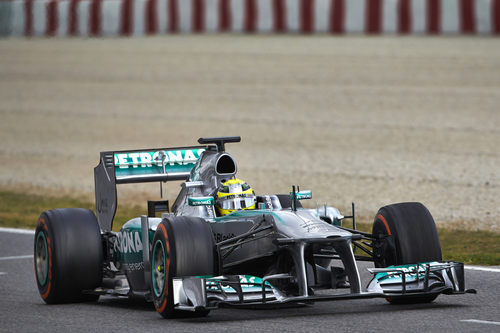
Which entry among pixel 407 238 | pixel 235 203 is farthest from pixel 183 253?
pixel 407 238

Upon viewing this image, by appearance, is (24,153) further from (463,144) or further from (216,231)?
(216,231)

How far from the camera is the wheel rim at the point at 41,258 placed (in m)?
10.6

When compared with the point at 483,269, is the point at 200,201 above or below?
above

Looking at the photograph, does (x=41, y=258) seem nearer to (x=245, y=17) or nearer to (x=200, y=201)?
(x=200, y=201)

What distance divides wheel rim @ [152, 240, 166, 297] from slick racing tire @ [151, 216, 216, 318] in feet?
0.15

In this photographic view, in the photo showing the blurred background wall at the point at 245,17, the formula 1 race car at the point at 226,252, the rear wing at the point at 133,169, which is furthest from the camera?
the blurred background wall at the point at 245,17

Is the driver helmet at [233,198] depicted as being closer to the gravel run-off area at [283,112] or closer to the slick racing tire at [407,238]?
the slick racing tire at [407,238]

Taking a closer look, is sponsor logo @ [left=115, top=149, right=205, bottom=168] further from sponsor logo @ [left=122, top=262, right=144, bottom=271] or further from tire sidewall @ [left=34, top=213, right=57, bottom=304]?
sponsor logo @ [left=122, top=262, right=144, bottom=271]

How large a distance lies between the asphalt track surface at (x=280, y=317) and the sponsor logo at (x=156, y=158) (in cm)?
144

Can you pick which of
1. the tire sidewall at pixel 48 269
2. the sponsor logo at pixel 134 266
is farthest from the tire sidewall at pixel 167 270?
the tire sidewall at pixel 48 269

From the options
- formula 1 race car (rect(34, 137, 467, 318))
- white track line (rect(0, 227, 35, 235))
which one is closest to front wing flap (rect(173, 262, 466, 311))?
formula 1 race car (rect(34, 137, 467, 318))

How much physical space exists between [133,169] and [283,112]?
1721 centimetres

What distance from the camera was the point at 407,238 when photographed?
9.45 metres

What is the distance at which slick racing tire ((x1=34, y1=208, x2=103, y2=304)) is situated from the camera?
1030cm
